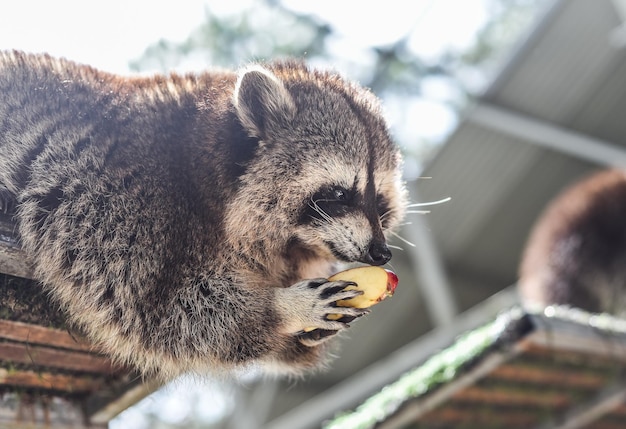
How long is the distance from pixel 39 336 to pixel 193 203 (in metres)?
0.81

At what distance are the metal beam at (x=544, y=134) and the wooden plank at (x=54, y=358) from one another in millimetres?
6052

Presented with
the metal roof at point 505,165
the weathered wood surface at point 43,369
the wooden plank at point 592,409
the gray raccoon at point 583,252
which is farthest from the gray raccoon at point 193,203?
the metal roof at point 505,165

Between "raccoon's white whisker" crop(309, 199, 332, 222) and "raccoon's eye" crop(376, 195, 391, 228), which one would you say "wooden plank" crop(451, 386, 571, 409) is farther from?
"raccoon's white whisker" crop(309, 199, 332, 222)

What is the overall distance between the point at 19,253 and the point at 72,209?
0.25m

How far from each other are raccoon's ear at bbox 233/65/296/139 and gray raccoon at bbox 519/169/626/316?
4.83m

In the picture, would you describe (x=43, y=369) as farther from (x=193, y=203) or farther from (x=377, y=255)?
(x=377, y=255)

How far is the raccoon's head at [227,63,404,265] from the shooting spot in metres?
2.83

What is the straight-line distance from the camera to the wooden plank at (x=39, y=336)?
9.03 ft

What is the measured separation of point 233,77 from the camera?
3.27 meters

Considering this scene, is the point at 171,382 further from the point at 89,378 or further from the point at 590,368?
the point at 590,368

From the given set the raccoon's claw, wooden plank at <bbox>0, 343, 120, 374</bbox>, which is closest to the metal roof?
wooden plank at <bbox>0, 343, 120, 374</bbox>

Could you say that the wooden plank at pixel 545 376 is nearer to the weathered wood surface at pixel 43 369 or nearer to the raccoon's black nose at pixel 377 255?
the raccoon's black nose at pixel 377 255

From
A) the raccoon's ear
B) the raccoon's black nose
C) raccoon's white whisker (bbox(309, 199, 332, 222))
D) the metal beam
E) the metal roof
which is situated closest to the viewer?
the raccoon's black nose

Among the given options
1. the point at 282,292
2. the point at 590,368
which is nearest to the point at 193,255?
the point at 282,292
